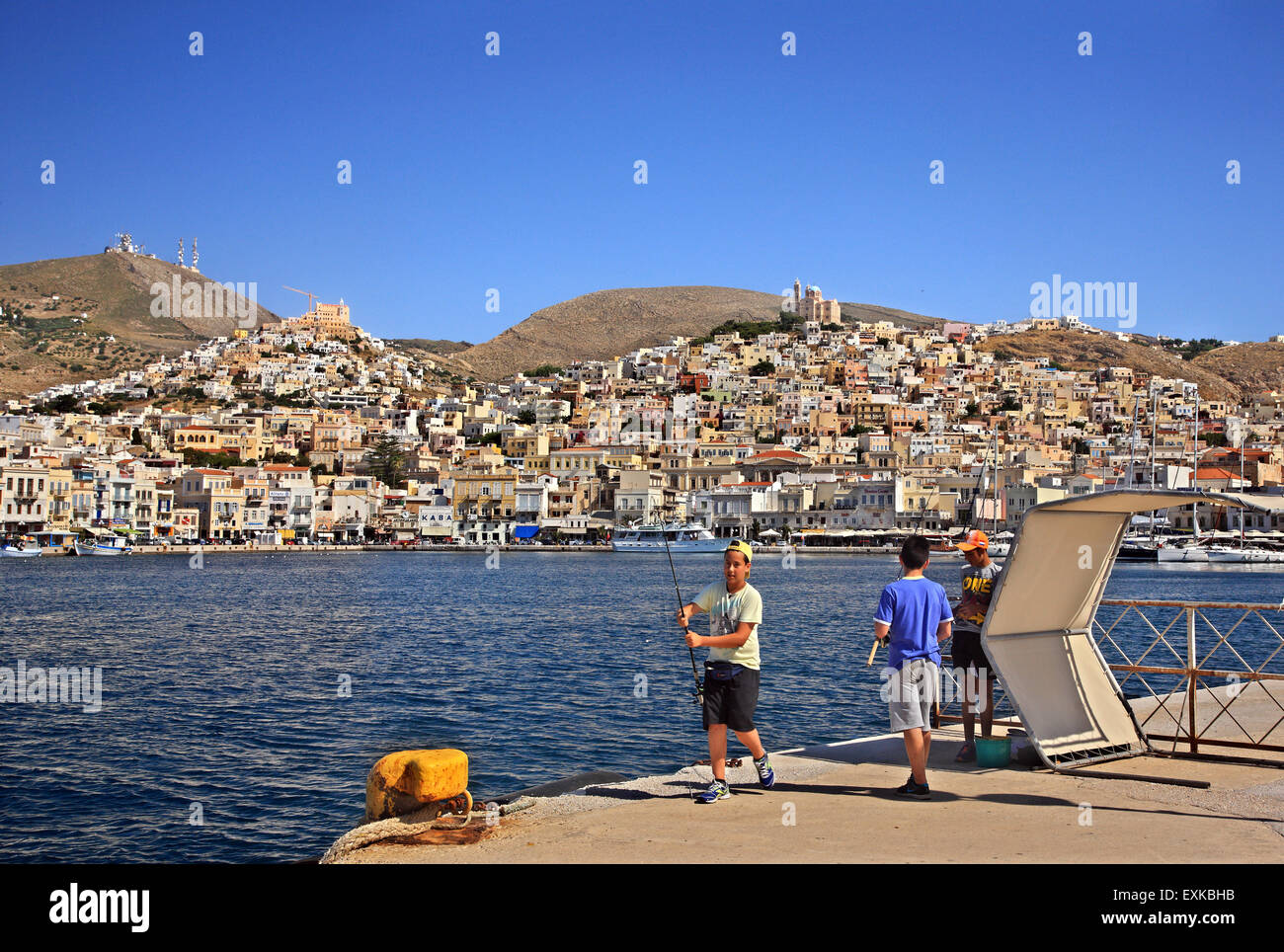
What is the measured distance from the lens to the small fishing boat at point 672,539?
79.1 meters

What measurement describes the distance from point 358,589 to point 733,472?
2025 inches

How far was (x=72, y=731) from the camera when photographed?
14.3 m

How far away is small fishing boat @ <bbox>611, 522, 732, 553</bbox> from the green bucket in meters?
71.4

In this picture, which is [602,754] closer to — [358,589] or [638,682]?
[638,682]

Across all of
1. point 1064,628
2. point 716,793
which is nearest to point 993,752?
point 1064,628

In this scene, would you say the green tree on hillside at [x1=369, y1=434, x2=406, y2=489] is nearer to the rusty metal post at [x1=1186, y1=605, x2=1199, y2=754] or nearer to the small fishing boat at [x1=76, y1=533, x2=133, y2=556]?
the small fishing boat at [x1=76, y1=533, x2=133, y2=556]

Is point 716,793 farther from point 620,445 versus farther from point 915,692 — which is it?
point 620,445

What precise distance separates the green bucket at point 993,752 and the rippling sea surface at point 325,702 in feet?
15.9

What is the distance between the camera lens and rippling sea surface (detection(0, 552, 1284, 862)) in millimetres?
10109

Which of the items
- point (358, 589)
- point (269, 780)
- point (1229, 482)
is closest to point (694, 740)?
point (269, 780)

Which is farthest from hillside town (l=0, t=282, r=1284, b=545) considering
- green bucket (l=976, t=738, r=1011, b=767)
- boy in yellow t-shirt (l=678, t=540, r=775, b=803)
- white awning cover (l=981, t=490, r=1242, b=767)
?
boy in yellow t-shirt (l=678, t=540, r=775, b=803)

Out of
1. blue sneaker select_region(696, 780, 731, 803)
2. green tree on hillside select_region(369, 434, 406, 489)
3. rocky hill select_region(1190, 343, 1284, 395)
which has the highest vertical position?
rocky hill select_region(1190, 343, 1284, 395)

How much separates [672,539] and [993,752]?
74379 millimetres
